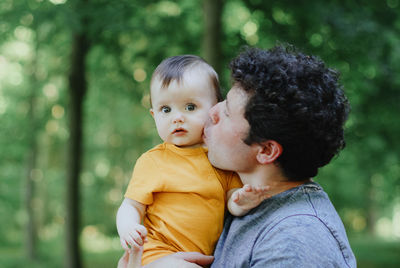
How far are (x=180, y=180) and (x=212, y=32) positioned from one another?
14.0 feet

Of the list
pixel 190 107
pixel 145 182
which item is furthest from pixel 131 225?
pixel 190 107

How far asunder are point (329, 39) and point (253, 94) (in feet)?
16.2

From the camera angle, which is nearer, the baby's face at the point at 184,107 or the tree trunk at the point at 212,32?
the baby's face at the point at 184,107

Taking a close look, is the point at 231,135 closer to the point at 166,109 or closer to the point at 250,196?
the point at 250,196

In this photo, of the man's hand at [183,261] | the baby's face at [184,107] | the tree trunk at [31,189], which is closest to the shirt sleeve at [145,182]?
the baby's face at [184,107]

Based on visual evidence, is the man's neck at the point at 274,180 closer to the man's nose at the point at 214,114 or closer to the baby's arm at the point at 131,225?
the man's nose at the point at 214,114

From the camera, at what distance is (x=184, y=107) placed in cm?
212

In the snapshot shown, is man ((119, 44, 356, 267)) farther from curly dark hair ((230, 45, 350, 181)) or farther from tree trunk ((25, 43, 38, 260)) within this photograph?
tree trunk ((25, 43, 38, 260))

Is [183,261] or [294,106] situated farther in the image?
[183,261]

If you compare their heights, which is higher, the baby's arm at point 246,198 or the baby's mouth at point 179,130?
the baby's mouth at point 179,130

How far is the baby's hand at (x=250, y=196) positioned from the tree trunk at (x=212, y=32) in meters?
3.94

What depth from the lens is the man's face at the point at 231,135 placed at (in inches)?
74.2

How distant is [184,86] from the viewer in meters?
2.09

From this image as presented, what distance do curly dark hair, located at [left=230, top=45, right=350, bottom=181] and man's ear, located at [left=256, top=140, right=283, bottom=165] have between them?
2 centimetres
